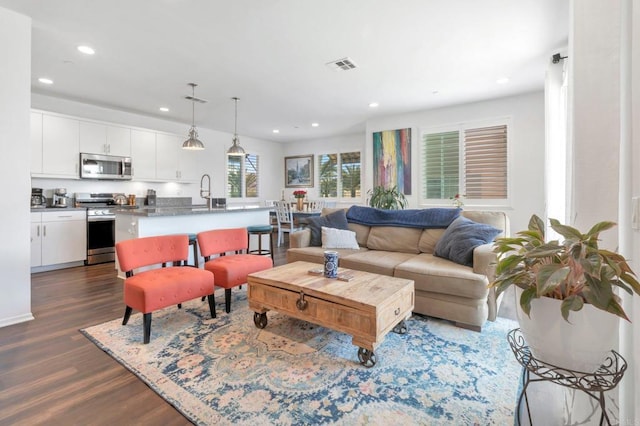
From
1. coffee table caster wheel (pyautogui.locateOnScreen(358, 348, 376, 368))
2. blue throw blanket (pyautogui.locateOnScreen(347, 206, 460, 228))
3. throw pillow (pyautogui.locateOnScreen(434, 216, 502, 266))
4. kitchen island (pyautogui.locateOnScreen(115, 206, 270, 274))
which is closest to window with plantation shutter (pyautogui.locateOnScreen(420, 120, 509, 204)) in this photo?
blue throw blanket (pyautogui.locateOnScreen(347, 206, 460, 228))

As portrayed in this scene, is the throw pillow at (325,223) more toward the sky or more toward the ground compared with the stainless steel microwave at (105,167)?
more toward the ground

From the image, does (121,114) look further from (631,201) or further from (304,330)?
(631,201)

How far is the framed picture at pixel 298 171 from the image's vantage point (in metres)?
8.65

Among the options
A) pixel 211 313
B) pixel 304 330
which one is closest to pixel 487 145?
pixel 304 330

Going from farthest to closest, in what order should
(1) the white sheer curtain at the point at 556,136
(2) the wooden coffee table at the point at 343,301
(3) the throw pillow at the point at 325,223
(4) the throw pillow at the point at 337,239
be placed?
(3) the throw pillow at the point at 325,223
(4) the throw pillow at the point at 337,239
(1) the white sheer curtain at the point at 556,136
(2) the wooden coffee table at the point at 343,301

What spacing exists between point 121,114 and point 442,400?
6.68m

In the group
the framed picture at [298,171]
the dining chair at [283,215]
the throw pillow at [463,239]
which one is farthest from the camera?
the framed picture at [298,171]

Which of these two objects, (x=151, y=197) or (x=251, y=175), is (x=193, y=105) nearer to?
(x=151, y=197)

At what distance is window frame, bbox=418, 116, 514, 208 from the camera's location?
5016 mm

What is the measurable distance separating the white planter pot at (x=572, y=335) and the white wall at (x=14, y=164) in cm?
383

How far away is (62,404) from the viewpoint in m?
1.64

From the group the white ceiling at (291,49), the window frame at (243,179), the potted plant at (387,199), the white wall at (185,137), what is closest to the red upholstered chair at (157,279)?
the white ceiling at (291,49)

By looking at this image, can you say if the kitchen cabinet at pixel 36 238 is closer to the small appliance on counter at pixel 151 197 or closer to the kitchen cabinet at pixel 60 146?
the kitchen cabinet at pixel 60 146

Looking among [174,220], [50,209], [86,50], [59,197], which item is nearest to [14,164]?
[86,50]
